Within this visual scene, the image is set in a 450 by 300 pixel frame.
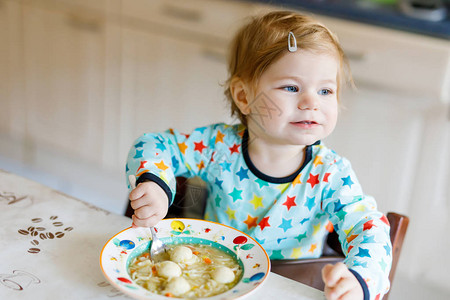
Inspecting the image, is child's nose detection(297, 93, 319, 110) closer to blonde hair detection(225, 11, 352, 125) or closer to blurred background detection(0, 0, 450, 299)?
blonde hair detection(225, 11, 352, 125)

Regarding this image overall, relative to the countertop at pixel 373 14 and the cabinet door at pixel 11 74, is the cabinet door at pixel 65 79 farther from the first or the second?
the countertop at pixel 373 14

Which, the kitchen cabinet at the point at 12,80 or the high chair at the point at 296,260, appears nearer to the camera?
the high chair at the point at 296,260

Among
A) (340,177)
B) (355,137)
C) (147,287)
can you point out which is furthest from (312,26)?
(355,137)

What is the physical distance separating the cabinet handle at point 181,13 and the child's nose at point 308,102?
1.23 m

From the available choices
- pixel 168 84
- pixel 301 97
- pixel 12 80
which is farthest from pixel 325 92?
pixel 12 80

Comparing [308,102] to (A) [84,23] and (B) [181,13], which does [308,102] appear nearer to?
(B) [181,13]

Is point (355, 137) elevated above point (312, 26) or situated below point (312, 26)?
below

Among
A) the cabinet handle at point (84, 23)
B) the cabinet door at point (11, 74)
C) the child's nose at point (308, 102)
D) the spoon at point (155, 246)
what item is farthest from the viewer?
the cabinet door at point (11, 74)

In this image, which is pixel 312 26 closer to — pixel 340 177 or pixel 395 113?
pixel 340 177

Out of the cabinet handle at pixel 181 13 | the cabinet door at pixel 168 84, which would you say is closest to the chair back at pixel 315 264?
the cabinet door at pixel 168 84

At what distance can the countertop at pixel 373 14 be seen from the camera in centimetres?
167

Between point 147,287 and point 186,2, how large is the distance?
1.58m

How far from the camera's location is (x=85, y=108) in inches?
98.0

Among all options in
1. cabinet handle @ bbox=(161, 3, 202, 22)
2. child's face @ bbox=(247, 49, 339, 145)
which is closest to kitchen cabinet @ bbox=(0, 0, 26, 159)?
cabinet handle @ bbox=(161, 3, 202, 22)
